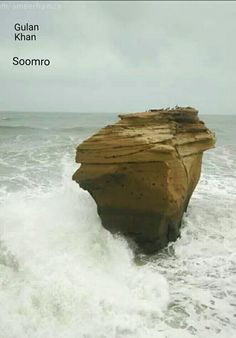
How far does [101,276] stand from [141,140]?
74.4 inches

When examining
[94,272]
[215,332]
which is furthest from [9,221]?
[215,332]

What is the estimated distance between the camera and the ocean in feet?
14.8

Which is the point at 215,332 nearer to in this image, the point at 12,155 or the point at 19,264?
the point at 19,264

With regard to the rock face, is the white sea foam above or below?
below

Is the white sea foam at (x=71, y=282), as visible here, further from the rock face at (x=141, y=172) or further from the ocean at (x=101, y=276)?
the rock face at (x=141, y=172)

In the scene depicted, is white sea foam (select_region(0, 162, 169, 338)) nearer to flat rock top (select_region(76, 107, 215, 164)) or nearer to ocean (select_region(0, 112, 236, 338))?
ocean (select_region(0, 112, 236, 338))

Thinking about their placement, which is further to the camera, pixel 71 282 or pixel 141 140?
pixel 141 140

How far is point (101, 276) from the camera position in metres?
5.41

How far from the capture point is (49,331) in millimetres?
4371

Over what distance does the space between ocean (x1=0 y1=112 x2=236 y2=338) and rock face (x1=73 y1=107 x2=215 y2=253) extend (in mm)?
322

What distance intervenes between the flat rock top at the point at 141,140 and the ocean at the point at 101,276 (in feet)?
4.35

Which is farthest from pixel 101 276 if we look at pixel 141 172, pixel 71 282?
pixel 141 172

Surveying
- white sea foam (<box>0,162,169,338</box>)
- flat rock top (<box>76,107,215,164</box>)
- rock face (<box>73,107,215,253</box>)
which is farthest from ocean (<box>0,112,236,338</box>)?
flat rock top (<box>76,107,215,164</box>)

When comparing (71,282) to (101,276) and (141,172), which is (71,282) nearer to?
(101,276)
